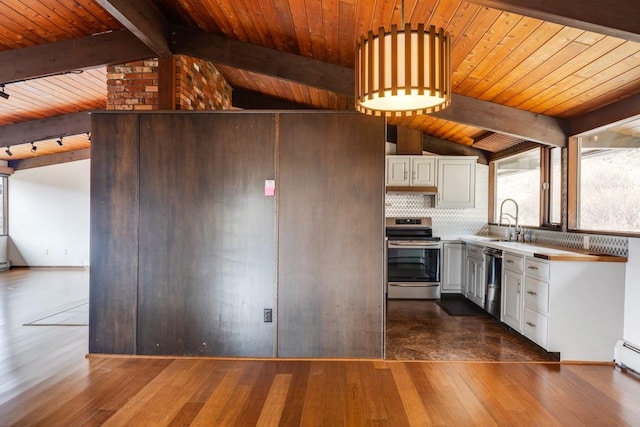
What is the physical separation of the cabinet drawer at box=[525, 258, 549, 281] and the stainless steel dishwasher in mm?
649

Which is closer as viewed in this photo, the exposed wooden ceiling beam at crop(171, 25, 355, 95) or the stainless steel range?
the exposed wooden ceiling beam at crop(171, 25, 355, 95)

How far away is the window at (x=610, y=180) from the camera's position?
328cm

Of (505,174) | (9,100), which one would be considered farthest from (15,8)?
(505,174)

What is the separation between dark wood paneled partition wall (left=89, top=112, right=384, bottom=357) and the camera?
3.36 meters

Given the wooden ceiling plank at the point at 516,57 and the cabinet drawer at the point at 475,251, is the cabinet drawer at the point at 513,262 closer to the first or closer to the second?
the cabinet drawer at the point at 475,251

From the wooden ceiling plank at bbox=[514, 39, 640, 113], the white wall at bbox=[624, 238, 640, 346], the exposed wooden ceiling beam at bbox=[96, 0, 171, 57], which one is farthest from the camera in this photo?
the white wall at bbox=[624, 238, 640, 346]

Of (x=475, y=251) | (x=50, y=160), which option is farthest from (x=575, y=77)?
(x=50, y=160)

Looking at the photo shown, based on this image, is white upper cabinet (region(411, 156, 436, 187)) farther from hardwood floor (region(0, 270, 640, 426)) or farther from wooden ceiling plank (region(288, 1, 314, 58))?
hardwood floor (region(0, 270, 640, 426))

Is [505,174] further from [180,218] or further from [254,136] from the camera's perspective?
[180,218]

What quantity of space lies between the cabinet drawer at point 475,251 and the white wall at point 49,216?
777 cm

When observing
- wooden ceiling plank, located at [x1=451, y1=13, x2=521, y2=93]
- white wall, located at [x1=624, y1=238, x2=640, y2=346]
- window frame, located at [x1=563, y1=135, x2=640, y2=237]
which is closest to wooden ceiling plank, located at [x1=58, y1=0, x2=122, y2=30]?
wooden ceiling plank, located at [x1=451, y1=13, x2=521, y2=93]

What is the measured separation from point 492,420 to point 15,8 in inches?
191

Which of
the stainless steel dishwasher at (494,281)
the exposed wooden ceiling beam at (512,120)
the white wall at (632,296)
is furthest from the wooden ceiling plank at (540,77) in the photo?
the stainless steel dishwasher at (494,281)

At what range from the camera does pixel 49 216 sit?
8367 mm
